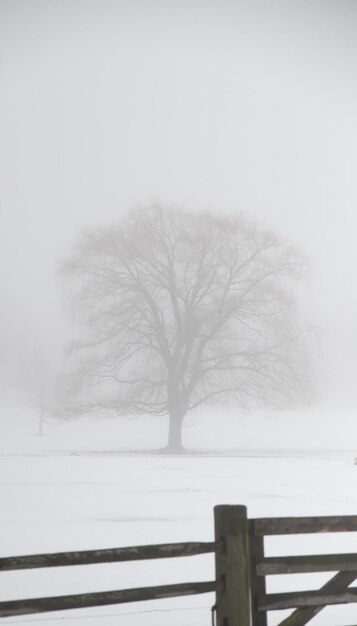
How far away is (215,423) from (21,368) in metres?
18.9

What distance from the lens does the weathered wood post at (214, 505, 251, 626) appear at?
19.2ft

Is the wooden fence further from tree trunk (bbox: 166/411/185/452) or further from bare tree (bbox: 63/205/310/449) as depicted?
tree trunk (bbox: 166/411/185/452)

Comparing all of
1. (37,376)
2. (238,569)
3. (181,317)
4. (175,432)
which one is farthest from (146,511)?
(37,376)

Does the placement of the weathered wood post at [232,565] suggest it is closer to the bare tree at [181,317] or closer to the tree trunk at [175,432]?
the bare tree at [181,317]

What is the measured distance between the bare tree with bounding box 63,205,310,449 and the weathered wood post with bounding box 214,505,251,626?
108ft

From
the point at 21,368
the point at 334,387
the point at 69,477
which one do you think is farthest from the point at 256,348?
the point at 334,387

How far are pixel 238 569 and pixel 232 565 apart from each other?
2.3 inches

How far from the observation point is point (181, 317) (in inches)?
1722

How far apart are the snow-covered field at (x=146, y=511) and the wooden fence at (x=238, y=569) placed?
2.40 metres

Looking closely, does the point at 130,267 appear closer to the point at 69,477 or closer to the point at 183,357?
the point at 183,357

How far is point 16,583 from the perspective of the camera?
10.2 metres

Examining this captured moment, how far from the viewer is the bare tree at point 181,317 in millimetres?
40125

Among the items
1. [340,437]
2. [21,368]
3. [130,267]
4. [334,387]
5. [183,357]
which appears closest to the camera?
[183,357]

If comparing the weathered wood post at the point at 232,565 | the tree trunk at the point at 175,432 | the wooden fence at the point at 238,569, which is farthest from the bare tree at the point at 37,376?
the weathered wood post at the point at 232,565
